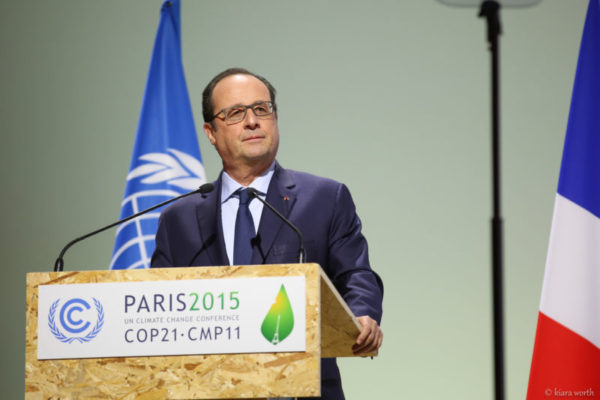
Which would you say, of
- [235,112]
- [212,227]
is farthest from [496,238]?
[235,112]

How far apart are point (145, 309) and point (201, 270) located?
147 millimetres

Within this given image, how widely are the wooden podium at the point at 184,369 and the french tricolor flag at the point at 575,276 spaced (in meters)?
2.01

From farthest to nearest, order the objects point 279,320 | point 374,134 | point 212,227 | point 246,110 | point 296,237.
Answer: point 374,134 → point 246,110 → point 212,227 → point 296,237 → point 279,320

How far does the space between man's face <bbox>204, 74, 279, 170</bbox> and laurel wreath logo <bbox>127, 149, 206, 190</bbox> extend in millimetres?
1242

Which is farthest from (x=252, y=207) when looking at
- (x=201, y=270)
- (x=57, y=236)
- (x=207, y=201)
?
(x=57, y=236)

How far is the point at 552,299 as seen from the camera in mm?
3506

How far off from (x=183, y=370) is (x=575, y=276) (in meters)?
2.31

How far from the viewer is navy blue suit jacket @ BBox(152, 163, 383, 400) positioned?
238cm

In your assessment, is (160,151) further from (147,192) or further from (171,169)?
→ (147,192)

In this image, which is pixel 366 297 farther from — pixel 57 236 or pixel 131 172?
pixel 57 236

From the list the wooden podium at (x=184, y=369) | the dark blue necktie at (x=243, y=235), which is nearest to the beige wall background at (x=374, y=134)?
the dark blue necktie at (x=243, y=235)

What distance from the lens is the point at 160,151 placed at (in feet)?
13.1

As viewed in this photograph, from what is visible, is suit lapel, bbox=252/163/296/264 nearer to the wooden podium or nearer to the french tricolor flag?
the wooden podium

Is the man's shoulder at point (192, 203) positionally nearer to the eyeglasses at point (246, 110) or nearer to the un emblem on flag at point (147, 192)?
the eyeglasses at point (246, 110)
